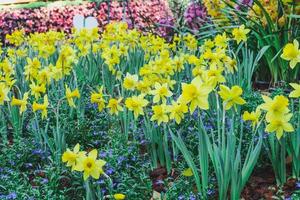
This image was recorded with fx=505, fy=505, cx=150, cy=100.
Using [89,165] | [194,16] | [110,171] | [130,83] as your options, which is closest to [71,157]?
[89,165]

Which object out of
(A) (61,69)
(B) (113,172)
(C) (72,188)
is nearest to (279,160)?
(B) (113,172)

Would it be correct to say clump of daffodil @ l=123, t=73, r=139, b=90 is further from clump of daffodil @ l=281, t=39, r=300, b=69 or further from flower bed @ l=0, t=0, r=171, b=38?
flower bed @ l=0, t=0, r=171, b=38

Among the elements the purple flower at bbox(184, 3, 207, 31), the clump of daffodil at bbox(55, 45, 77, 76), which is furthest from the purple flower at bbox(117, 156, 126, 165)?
the purple flower at bbox(184, 3, 207, 31)

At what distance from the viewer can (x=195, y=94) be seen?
76.4 inches

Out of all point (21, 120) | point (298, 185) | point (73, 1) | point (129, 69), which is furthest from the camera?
point (73, 1)

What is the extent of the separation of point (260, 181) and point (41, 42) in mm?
2416

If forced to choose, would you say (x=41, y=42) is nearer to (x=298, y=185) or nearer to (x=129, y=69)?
(x=129, y=69)

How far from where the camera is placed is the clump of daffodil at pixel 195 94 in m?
1.93

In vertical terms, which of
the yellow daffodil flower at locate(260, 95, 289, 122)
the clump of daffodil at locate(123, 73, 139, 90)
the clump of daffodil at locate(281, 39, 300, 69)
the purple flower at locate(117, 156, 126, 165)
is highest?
the clump of daffodil at locate(281, 39, 300, 69)

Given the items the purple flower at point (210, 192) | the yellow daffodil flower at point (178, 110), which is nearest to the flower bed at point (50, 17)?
the yellow daffodil flower at point (178, 110)

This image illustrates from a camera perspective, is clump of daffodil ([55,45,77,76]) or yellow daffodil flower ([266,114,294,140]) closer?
yellow daffodil flower ([266,114,294,140])

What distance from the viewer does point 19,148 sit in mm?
2703

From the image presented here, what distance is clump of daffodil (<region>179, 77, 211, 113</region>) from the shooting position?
1.93 m

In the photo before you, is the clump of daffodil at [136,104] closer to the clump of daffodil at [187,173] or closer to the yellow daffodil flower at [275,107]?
the clump of daffodil at [187,173]
